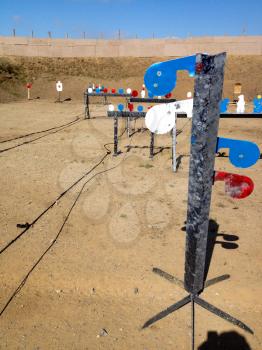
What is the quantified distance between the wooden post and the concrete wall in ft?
111

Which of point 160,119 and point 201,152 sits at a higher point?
point 160,119

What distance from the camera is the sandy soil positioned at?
282 cm

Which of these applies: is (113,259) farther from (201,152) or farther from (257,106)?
(257,106)

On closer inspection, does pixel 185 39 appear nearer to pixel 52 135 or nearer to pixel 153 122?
pixel 52 135

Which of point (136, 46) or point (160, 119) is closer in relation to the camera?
point (160, 119)

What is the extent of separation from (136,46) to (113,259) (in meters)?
34.0

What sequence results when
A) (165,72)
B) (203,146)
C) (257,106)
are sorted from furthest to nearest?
(257,106)
(203,146)
(165,72)

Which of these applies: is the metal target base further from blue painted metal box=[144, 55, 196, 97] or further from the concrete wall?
the concrete wall

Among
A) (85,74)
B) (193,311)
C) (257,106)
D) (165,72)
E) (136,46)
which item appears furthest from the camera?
(136,46)

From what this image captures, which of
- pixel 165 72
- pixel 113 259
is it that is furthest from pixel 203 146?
pixel 113 259

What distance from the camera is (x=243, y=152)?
2.33 metres

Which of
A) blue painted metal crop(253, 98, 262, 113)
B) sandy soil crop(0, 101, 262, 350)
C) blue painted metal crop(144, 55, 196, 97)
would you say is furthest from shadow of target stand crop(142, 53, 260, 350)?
blue painted metal crop(253, 98, 262, 113)

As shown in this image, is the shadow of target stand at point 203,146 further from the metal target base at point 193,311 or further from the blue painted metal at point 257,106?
the blue painted metal at point 257,106

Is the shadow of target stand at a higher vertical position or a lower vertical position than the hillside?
lower
